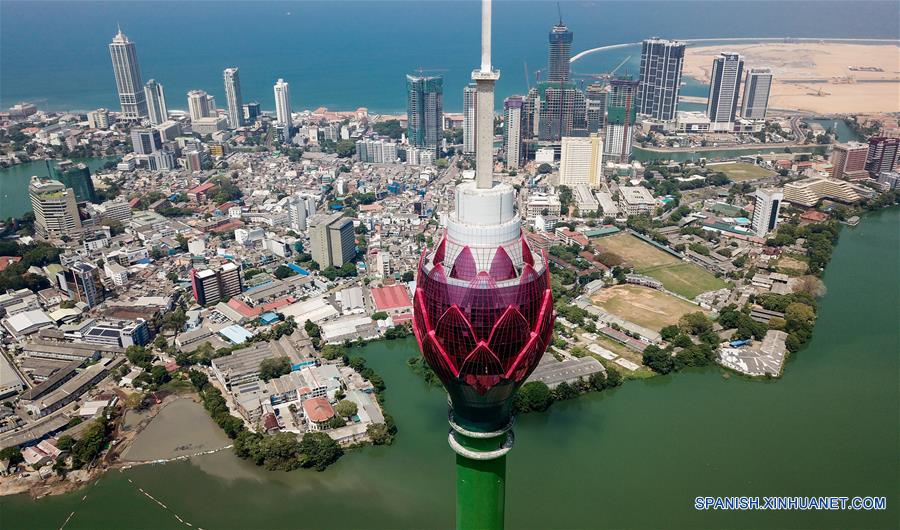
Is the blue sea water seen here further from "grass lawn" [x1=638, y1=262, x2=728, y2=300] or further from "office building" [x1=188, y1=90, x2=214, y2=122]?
"grass lawn" [x1=638, y1=262, x2=728, y2=300]

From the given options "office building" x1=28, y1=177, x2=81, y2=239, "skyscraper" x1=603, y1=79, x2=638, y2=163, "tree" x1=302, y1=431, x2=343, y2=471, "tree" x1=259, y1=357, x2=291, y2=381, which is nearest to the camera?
"tree" x1=302, y1=431, x2=343, y2=471

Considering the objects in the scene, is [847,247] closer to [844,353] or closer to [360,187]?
[844,353]

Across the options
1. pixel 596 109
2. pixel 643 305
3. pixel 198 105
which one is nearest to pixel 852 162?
pixel 596 109

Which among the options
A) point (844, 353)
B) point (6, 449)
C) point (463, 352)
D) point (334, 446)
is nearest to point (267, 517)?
point (334, 446)

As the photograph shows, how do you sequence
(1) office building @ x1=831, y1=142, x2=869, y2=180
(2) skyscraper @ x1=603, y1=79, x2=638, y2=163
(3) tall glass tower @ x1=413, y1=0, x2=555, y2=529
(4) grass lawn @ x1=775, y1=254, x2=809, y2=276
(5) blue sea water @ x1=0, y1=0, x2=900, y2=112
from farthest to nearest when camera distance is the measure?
(5) blue sea water @ x1=0, y1=0, x2=900, y2=112 → (2) skyscraper @ x1=603, y1=79, x2=638, y2=163 → (1) office building @ x1=831, y1=142, x2=869, y2=180 → (4) grass lawn @ x1=775, y1=254, x2=809, y2=276 → (3) tall glass tower @ x1=413, y1=0, x2=555, y2=529

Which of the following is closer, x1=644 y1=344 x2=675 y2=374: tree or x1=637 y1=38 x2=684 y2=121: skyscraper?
x1=644 y1=344 x2=675 y2=374: tree

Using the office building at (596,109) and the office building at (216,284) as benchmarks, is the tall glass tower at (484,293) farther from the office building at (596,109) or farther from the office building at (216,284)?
the office building at (596,109)

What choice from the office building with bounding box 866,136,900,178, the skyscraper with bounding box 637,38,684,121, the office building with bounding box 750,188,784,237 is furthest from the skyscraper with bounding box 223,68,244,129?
the office building with bounding box 866,136,900,178
